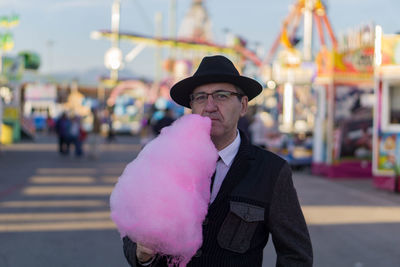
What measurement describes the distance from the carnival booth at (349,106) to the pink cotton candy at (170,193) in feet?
44.1

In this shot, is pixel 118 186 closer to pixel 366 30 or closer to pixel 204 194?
pixel 204 194

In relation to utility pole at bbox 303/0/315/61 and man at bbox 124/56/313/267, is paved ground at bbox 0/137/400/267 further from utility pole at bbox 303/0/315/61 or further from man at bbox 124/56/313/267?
utility pole at bbox 303/0/315/61

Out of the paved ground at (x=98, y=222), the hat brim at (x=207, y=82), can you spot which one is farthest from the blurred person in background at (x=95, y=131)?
the hat brim at (x=207, y=82)

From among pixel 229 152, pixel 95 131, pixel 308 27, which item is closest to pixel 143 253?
pixel 229 152

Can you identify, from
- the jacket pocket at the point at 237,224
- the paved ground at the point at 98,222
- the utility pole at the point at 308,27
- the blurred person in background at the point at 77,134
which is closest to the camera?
the jacket pocket at the point at 237,224

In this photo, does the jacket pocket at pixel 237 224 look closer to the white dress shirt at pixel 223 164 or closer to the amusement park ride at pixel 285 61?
the white dress shirt at pixel 223 164

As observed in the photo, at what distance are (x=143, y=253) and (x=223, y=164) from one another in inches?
18.7

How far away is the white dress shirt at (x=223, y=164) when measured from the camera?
94.3 inches

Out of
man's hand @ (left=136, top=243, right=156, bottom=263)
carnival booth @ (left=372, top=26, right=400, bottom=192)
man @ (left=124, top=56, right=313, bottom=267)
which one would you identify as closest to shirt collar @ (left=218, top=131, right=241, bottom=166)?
man @ (left=124, top=56, right=313, bottom=267)

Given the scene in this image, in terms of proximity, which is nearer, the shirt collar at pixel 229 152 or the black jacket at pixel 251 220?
the black jacket at pixel 251 220

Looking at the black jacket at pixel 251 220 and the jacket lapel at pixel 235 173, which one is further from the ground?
the jacket lapel at pixel 235 173

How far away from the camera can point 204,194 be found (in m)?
2.23

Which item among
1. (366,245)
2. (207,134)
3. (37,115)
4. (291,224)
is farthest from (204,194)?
(37,115)

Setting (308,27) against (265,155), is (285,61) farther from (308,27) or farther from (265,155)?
(265,155)
